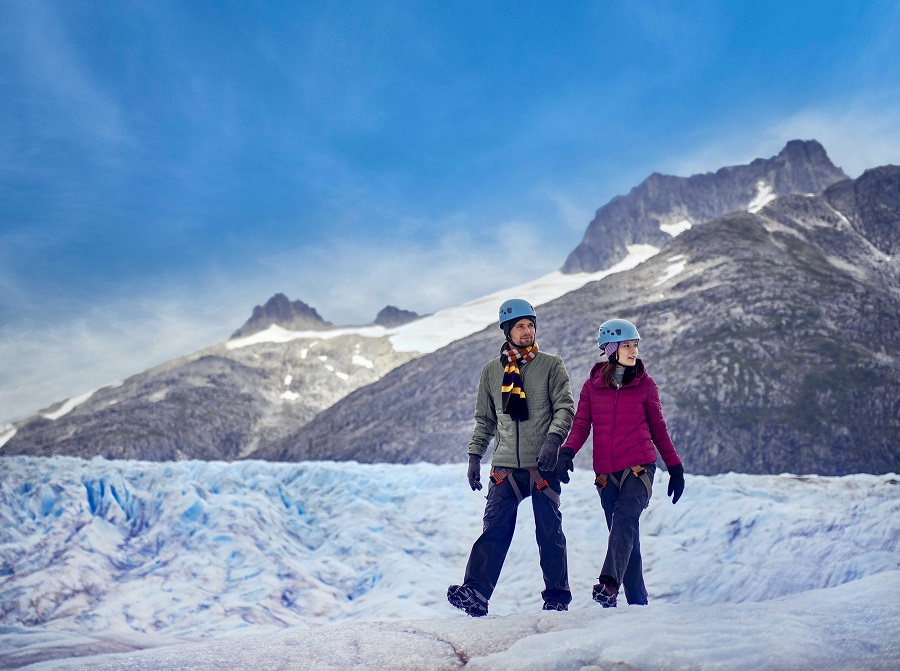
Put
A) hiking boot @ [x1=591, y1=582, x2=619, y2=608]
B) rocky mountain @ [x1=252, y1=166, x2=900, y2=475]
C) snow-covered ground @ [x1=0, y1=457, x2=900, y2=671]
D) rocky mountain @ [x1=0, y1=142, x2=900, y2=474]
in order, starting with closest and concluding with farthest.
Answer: snow-covered ground @ [x1=0, y1=457, x2=900, y2=671], hiking boot @ [x1=591, y1=582, x2=619, y2=608], rocky mountain @ [x1=252, y1=166, x2=900, y2=475], rocky mountain @ [x1=0, y1=142, x2=900, y2=474]

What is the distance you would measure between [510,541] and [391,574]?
31.2ft

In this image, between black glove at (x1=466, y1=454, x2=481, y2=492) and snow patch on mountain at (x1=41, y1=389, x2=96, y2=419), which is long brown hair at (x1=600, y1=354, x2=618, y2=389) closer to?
black glove at (x1=466, y1=454, x2=481, y2=492)

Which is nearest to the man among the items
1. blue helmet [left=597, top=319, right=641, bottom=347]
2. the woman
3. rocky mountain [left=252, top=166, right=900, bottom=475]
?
the woman

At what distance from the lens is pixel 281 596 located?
14.7 m

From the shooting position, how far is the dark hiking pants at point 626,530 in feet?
21.9

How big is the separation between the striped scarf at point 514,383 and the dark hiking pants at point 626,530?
46.1 inches

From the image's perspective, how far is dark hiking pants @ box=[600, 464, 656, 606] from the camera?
667 centimetres

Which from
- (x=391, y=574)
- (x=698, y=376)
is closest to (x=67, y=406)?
(x=698, y=376)

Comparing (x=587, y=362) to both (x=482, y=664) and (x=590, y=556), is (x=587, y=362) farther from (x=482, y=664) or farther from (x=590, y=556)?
(x=482, y=664)

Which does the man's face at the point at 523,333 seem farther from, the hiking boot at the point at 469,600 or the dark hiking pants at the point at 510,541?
the hiking boot at the point at 469,600

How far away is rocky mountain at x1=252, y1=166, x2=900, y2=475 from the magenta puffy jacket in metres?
50.3

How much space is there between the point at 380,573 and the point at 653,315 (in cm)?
7628

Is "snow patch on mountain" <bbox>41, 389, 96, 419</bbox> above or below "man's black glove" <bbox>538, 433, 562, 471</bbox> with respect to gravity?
above

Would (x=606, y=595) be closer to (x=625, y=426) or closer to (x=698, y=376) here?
(x=625, y=426)
